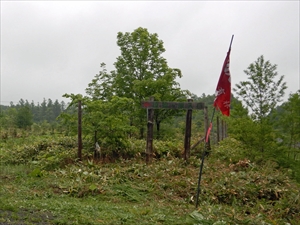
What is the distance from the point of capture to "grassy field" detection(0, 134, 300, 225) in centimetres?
525

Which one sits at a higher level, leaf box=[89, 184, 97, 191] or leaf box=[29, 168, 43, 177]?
leaf box=[29, 168, 43, 177]

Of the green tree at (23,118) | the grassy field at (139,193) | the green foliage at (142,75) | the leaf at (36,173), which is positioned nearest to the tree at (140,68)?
the green foliage at (142,75)

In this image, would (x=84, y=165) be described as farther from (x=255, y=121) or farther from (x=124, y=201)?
(x=255, y=121)

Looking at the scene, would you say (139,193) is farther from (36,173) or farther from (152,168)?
(36,173)

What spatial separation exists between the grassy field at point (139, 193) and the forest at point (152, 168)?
0.08 feet

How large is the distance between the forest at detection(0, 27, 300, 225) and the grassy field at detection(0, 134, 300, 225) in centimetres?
3

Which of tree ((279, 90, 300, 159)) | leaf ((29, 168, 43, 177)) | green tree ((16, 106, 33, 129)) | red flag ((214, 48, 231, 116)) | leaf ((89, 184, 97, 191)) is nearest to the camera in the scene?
red flag ((214, 48, 231, 116))

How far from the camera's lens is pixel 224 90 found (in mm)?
5535

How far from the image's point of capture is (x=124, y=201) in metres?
6.61

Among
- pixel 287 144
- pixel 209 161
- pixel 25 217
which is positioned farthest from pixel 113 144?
pixel 287 144

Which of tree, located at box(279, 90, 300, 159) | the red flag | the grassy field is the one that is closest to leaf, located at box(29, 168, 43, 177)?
the grassy field

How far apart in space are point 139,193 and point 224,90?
3351 mm

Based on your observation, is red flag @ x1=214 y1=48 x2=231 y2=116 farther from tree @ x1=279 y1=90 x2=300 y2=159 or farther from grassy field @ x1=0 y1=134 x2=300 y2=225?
tree @ x1=279 y1=90 x2=300 y2=159

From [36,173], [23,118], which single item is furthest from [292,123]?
[23,118]
